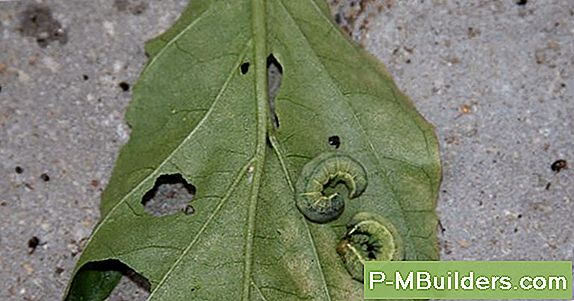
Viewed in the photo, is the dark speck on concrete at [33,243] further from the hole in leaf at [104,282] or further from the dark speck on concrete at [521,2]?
the dark speck on concrete at [521,2]

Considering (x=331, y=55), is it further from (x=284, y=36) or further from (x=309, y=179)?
(x=309, y=179)

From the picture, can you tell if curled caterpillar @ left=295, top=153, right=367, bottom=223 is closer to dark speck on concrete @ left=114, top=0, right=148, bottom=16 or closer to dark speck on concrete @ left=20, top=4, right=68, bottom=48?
dark speck on concrete @ left=114, top=0, right=148, bottom=16

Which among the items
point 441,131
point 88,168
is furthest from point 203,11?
point 441,131

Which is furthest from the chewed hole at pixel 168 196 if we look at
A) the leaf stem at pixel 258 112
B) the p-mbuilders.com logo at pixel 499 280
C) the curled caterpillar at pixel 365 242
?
the p-mbuilders.com logo at pixel 499 280

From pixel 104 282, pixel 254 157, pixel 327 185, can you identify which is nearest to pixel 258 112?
pixel 254 157

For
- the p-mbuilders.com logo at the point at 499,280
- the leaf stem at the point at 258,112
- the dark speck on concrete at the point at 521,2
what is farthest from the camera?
the dark speck on concrete at the point at 521,2

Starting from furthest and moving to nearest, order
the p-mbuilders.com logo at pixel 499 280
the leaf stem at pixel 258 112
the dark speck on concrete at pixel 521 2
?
1. the dark speck on concrete at pixel 521 2
2. the p-mbuilders.com logo at pixel 499 280
3. the leaf stem at pixel 258 112

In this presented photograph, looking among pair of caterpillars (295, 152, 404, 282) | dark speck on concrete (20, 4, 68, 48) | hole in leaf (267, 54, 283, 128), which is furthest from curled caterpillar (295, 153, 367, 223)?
dark speck on concrete (20, 4, 68, 48)
